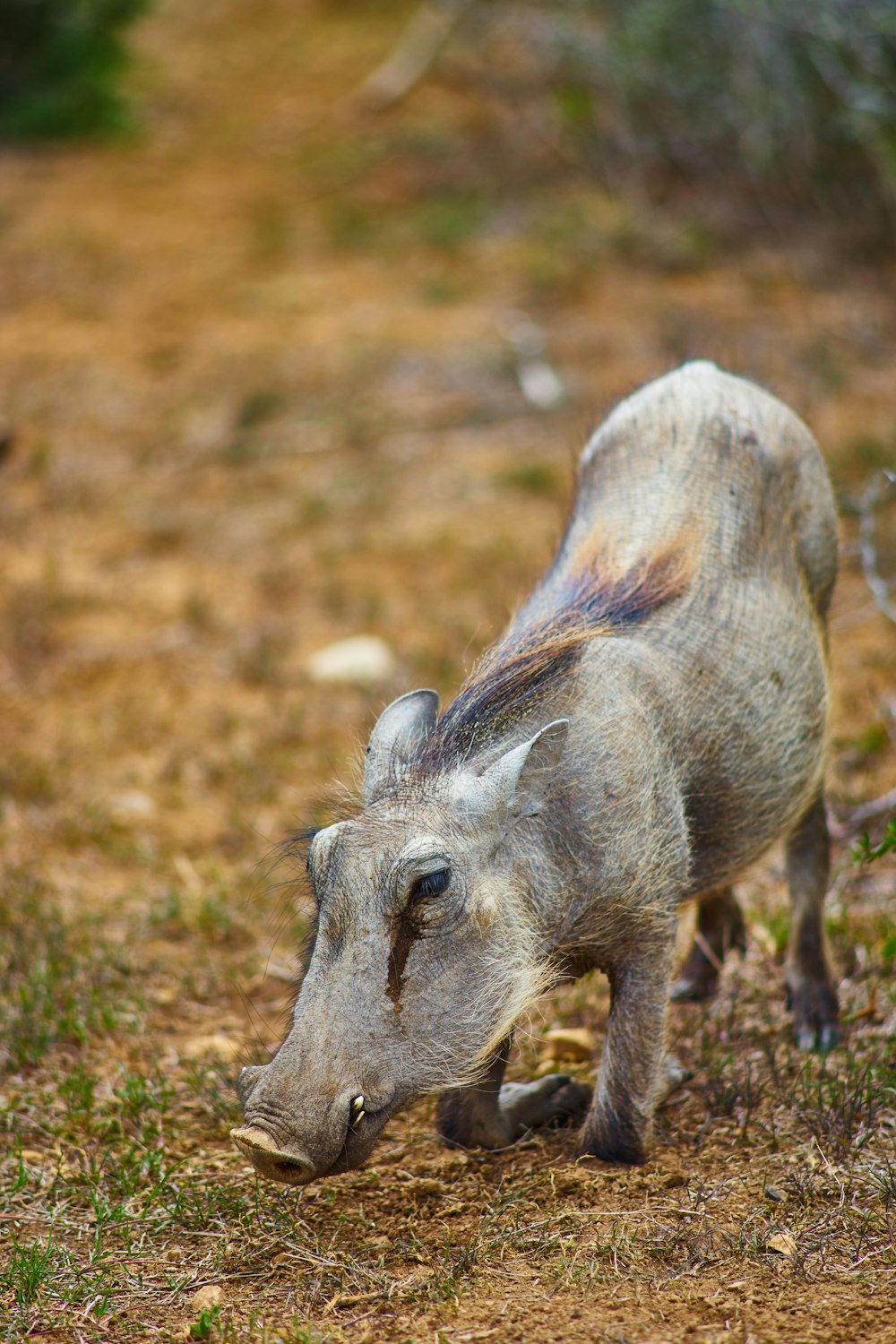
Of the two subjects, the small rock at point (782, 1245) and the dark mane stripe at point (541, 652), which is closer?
the small rock at point (782, 1245)

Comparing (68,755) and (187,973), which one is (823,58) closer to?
(68,755)

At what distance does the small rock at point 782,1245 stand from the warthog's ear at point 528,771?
880mm

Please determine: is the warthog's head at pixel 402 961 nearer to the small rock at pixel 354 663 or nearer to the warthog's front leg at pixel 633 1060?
the warthog's front leg at pixel 633 1060

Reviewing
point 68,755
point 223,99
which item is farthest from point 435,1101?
point 223,99

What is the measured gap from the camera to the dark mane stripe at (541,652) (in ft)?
9.90

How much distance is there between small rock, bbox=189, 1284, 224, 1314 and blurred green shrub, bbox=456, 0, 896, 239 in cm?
649

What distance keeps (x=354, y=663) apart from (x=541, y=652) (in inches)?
122

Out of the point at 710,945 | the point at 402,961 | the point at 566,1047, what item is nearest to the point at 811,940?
the point at 710,945

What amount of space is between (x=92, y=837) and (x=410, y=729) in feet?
7.08

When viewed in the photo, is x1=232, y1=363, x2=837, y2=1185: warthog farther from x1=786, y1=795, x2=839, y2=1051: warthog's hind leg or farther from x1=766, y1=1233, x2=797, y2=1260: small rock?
x1=766, y1=1233, x2=797, y2=1260: small rock

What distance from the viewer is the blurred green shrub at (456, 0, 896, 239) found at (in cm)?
850

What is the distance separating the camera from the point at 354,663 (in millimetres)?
6148

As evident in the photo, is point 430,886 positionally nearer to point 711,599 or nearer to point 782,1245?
point 782,1245

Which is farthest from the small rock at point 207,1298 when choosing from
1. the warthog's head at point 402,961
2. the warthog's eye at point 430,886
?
the warthog's eye at point 430,886
